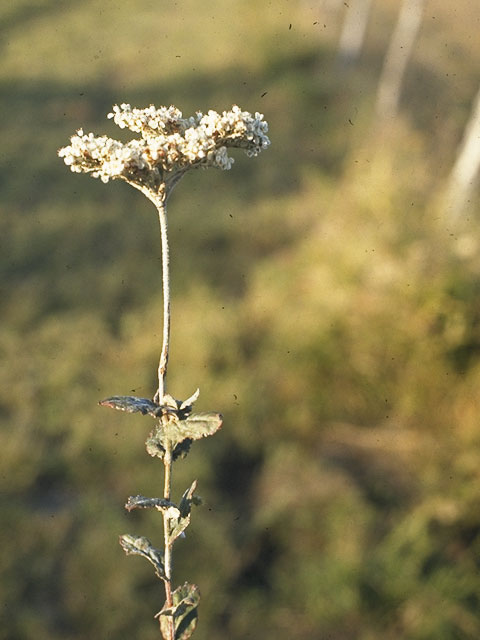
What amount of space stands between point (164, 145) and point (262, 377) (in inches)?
201

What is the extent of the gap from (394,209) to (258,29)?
9609 millimetres

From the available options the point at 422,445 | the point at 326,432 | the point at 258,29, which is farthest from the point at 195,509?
the point at 258,29

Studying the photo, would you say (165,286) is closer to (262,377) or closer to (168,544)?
(168,544)

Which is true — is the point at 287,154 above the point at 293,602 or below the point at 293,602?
above

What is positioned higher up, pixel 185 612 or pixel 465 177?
pixel 465 177

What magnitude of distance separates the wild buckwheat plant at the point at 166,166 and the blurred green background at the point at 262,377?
289 centimetres

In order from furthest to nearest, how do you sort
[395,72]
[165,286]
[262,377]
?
1. [395,72]
2. [262,377]
3. [165,286]

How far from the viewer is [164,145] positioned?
6.24ft

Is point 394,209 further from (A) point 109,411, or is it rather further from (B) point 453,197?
(A) point 109,411

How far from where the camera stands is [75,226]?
984cm

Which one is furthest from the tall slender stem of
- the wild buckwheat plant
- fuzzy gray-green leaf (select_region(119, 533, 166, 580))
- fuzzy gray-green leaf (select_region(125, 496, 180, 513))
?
fuzzy gray-green leaf (select_region(119, 533, 166, 580))

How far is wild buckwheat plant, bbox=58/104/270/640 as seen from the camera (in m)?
1.90

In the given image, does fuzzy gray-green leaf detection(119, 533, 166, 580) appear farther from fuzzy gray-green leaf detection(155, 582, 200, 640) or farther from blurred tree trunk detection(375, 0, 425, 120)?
blurred tree trunk detection(375, 0, 425, 120)

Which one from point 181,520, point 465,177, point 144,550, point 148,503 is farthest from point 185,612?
point 465,177
